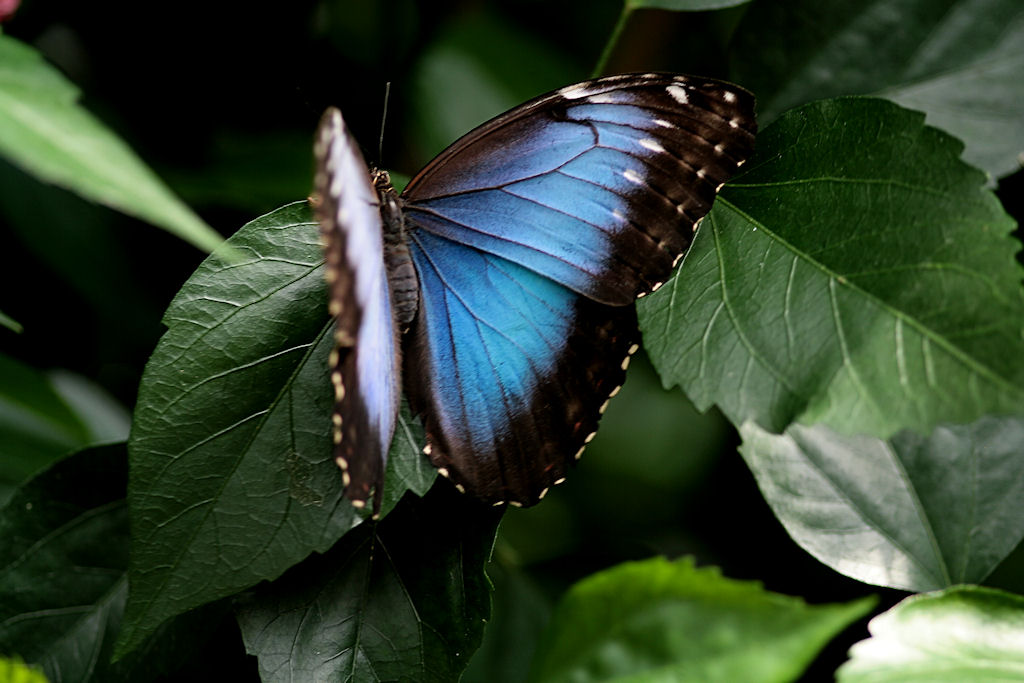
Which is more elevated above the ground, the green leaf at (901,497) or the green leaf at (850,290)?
the green leaf at (850,290)

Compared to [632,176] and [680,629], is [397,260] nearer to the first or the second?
[632,176]

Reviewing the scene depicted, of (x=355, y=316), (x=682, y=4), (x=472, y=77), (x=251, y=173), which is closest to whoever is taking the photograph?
(x=355, y=316)

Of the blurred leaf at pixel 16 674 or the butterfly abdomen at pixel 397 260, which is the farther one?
the butterfly abdomen at pixel 397 260

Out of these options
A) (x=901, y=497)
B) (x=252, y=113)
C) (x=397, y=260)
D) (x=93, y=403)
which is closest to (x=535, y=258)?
(x=397, y=260)

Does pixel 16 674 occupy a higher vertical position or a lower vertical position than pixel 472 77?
lower

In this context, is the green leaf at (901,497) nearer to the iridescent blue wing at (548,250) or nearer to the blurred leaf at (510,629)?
the iridescent blue wing at (548,250)

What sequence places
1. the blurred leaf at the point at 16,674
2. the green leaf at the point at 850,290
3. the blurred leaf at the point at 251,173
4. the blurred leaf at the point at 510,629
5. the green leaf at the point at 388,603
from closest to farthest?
1. the blurred leaf at the point at 16,674
2. the green leaf at the point at 850,290
3. the green leaf at the point at 388,603
4. the blurred leaf at the point at 510,629
5. the blurred leaf at the point at 251,173

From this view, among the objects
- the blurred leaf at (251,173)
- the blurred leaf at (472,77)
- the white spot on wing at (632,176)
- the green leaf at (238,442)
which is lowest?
the green leaf at (238,442)

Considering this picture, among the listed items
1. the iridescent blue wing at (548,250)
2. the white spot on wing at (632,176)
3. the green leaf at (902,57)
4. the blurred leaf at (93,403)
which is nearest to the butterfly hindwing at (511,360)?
the iridescent blue wing at (548,250)
